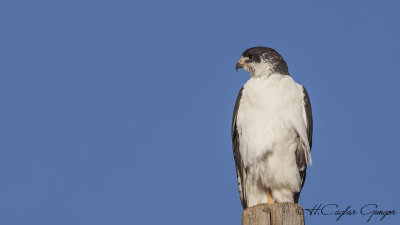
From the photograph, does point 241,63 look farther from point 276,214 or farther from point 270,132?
point 276,214

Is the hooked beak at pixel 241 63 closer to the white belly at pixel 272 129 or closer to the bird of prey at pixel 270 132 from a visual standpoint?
the bird of prey at pixel 270 132

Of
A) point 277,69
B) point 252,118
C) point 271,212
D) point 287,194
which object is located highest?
point 277,69

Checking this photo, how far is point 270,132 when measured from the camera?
8117mm

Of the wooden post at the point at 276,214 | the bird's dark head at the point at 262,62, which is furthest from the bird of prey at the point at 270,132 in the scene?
the wooden post at the point at 276,214

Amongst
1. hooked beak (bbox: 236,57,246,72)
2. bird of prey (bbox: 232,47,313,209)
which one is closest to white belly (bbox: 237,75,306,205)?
bird of prey (bbox: 232,47,313,209)

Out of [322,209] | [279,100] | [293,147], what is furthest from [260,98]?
[322,209]

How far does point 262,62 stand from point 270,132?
1135mm

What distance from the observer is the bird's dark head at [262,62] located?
28.4 ft

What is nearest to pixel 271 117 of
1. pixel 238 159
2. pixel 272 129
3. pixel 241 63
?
pixel 272 129

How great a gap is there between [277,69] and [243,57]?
0.64 metres

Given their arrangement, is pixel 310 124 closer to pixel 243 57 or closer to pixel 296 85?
pixel 296 85

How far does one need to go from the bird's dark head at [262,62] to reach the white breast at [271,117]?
223 millimetres

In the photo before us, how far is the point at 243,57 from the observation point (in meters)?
9.05

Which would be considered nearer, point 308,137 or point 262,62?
point 308,137
